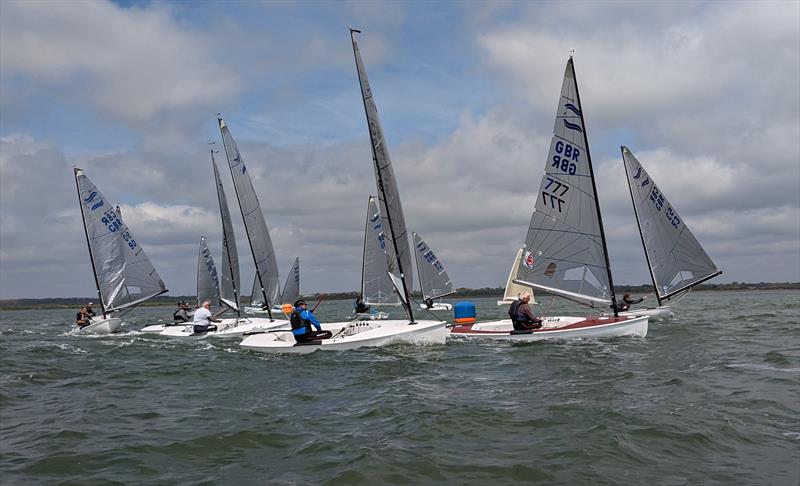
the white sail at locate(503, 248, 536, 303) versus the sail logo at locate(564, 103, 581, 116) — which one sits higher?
the sail logo at locate(564, 103, 581, 116)

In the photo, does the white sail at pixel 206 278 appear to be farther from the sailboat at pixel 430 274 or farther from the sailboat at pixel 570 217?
the sailboat at pixel 570 217

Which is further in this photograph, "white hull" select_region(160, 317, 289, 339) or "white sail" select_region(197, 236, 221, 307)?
"white sail" select_region(197, 236, 221, 307)

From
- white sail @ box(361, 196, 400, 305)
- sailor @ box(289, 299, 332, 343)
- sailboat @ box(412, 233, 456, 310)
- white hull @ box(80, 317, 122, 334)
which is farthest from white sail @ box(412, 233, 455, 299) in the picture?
sailor @ box(289, 299, 332, 343)

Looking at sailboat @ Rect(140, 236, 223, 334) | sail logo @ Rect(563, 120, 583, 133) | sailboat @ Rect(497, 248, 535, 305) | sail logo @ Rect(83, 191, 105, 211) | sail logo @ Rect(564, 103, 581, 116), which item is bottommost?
sailboat @ Rect(497, 248, 535, 305)

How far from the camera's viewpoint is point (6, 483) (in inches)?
264

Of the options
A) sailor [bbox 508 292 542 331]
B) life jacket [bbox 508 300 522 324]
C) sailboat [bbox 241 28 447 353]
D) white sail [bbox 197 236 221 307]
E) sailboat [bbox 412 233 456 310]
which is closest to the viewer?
sailboat [bbox 241 28 447 353]

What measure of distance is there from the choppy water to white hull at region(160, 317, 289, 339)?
6807 mm

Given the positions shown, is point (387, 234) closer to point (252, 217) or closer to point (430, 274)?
point (252, 217)

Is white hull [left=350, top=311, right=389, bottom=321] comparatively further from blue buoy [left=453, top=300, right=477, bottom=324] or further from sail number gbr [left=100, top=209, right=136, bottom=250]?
sail number gbr [left=100, top=209, right=136, bottom=250]

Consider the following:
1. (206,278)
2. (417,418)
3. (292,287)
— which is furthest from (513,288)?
(417,418)

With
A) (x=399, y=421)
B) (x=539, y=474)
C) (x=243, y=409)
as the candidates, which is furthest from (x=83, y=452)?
(x=539, y=474)

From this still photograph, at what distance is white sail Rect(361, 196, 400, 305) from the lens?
37.4 m

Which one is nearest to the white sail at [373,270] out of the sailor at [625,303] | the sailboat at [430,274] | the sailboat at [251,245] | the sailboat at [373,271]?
the sailboat at [373,271]

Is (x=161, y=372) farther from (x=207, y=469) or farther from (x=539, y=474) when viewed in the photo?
(x=539, y=474)
